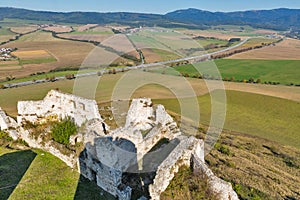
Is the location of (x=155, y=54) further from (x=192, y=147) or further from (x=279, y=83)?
(x=192, y=147)

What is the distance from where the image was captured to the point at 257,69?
6750 cm

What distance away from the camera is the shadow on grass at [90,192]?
36.2 feet

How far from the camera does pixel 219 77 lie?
56.8m

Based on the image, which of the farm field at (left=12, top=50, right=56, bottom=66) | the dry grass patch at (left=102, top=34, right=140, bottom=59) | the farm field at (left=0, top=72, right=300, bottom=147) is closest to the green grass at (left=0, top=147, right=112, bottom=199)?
the farm field at (left=0, top=72, right=300, bottom=147)

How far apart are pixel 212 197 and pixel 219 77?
50.2 meters

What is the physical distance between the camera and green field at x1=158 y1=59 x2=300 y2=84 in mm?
58062

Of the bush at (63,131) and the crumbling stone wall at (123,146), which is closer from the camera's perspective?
the crumbling stone wall at (123,146)

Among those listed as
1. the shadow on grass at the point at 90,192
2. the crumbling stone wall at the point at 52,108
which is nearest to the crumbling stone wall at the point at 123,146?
the crumbling stone wall at the point at 52,108

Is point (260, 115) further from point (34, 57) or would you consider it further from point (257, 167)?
point (34, 57)

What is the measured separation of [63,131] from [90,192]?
14.1 feet

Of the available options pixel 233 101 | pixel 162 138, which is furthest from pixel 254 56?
pixel 162 138

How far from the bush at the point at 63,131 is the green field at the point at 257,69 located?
45.5 meters

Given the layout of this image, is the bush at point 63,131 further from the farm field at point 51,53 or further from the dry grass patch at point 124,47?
the dry grass patch at point 124,47

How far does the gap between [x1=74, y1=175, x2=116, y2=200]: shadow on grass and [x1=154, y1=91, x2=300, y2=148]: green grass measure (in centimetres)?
1939
